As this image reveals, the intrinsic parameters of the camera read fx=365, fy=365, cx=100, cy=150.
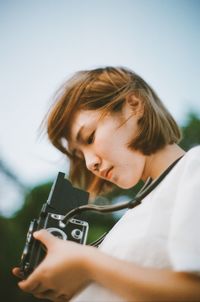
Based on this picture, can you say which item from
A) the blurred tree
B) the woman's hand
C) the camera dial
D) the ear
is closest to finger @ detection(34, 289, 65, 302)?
the woman's hand

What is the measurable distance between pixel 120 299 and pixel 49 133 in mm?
401

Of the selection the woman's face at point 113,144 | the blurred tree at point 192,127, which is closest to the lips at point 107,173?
the woman's face at point 113,144

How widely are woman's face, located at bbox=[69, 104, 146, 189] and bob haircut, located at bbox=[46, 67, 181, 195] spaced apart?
0.05 ft

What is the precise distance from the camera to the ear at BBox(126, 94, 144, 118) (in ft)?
2.28

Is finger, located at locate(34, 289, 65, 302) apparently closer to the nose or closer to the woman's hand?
the woman's hand

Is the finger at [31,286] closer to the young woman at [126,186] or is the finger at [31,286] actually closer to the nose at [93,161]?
the young woman at [126,186]

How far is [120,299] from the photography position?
48 cm

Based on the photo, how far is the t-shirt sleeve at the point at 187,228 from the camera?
0.42 meters

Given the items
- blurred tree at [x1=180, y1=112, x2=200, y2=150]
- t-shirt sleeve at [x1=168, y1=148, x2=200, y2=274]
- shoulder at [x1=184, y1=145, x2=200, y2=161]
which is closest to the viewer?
t-shirt sleeve at [x1=168, y1=148, x2=200, y2=274]

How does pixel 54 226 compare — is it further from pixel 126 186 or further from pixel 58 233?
pixel 126 186

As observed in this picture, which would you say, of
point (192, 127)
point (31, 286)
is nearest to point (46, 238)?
point (31, 286)

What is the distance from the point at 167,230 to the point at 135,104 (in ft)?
0.95

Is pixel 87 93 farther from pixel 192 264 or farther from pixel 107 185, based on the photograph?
pixel 192 264

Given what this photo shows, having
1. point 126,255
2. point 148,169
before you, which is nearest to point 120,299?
point 126,255
